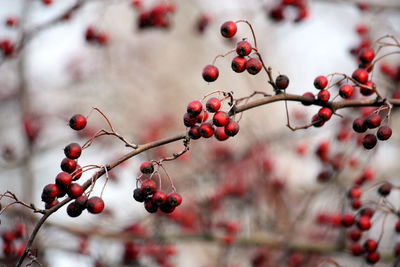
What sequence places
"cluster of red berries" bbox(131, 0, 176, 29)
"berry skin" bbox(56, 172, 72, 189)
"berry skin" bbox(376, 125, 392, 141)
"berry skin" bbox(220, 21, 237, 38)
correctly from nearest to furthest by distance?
"berry skin" bbox(56, 172, 72, 189)
"berry skin" bbox(376, 125, 392, 141)
"berry skin" bbox(220, 21, 237, 38)
"cluster of red berries" bbox(131, 0, 176, 29)

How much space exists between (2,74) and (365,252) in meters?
6.57

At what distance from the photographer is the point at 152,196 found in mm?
1987

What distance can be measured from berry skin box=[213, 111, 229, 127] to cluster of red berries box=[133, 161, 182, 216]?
1.03ft

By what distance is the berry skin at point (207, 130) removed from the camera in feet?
6.36

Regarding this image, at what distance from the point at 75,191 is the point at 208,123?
A: 568 millimetres

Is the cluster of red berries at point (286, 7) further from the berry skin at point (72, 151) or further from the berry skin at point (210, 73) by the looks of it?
the berry skin at point (72, 151)

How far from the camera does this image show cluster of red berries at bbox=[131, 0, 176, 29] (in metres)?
4.55

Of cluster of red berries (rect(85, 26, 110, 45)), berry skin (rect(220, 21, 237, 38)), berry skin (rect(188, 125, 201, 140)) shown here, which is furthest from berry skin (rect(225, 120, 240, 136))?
cluster of red berries (rect(85, 26, 110, 45))

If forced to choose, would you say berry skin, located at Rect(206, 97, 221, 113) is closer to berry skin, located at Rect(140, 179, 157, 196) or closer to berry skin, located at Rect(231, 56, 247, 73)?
berry skin, located at Rect(231, 56, 247, 73)

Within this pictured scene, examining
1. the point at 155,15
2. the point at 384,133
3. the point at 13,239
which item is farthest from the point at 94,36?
the point at 384,133

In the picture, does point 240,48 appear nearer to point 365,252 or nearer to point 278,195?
point 365,252

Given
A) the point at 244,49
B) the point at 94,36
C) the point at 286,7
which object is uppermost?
the point at 94,36

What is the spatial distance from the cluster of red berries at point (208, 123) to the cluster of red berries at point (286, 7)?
284 cm

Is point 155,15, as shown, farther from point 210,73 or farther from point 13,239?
point 210,73
